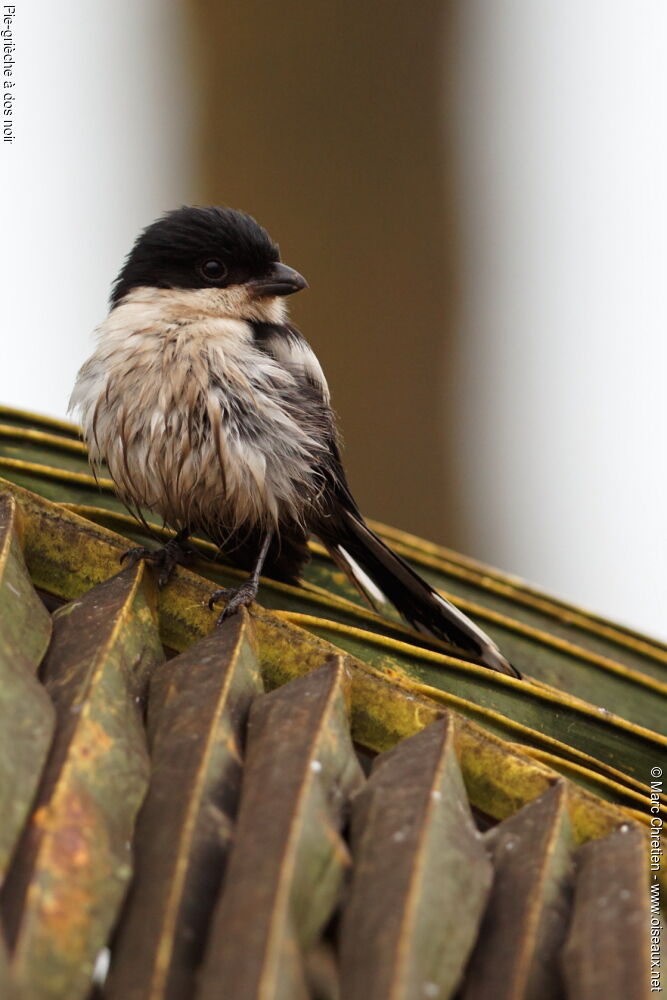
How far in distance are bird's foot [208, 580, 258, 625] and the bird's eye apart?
1.18 m

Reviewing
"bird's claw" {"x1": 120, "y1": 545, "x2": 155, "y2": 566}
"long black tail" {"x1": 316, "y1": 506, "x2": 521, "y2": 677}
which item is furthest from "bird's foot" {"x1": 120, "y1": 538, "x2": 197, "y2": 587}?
"long black tail" {"x1": 316, "y1": 506, "x2": 521, "y2": 677}

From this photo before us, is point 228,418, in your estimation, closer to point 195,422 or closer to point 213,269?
point 195,422

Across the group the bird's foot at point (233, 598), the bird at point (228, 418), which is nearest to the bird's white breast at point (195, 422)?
the bird at point (228, 418)

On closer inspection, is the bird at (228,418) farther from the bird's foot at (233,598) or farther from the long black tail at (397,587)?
the bird's foot at (233,598)

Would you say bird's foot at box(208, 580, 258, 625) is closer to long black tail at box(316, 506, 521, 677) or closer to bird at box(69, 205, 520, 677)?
bird at box(69, 205, 520, 677)

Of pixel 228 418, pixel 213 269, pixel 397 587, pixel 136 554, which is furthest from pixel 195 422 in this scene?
pixel 136 554

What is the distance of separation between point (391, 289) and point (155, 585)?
410cm

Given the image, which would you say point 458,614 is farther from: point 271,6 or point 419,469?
point 271,6

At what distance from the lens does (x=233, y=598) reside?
7.25ft

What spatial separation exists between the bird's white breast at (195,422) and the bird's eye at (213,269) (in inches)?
7.4

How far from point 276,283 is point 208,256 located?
220 millimetres

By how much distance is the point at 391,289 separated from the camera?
585 centimetres

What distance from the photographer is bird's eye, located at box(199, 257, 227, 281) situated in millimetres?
3250


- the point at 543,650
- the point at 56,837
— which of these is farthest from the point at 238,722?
the point at 543,650
